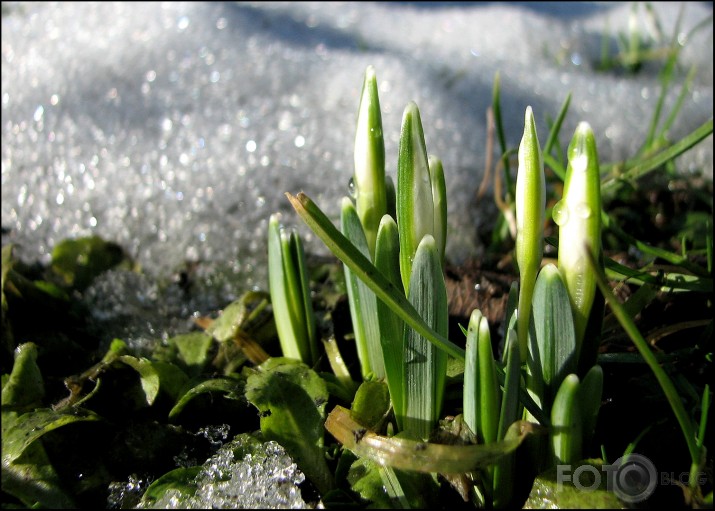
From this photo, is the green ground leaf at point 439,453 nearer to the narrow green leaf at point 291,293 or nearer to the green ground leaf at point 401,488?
the green ground leaf at point 401,488

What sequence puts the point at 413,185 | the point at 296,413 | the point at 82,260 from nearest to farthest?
the point at 413,185 → the point at 296,413 → the point at 82,260

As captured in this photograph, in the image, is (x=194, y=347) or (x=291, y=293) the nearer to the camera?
(x=291, y=293)

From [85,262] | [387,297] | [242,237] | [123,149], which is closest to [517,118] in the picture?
[242,237]

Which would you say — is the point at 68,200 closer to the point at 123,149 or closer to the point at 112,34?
the point at 123,149

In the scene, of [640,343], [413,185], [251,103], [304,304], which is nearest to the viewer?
[640,343]

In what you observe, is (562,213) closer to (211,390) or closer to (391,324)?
(391,324)

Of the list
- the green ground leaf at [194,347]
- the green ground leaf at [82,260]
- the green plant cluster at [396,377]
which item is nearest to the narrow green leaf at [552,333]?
the green plant cluster at [396,377]

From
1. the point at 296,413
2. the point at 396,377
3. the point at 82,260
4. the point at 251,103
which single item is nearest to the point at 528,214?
the point at 396,377
